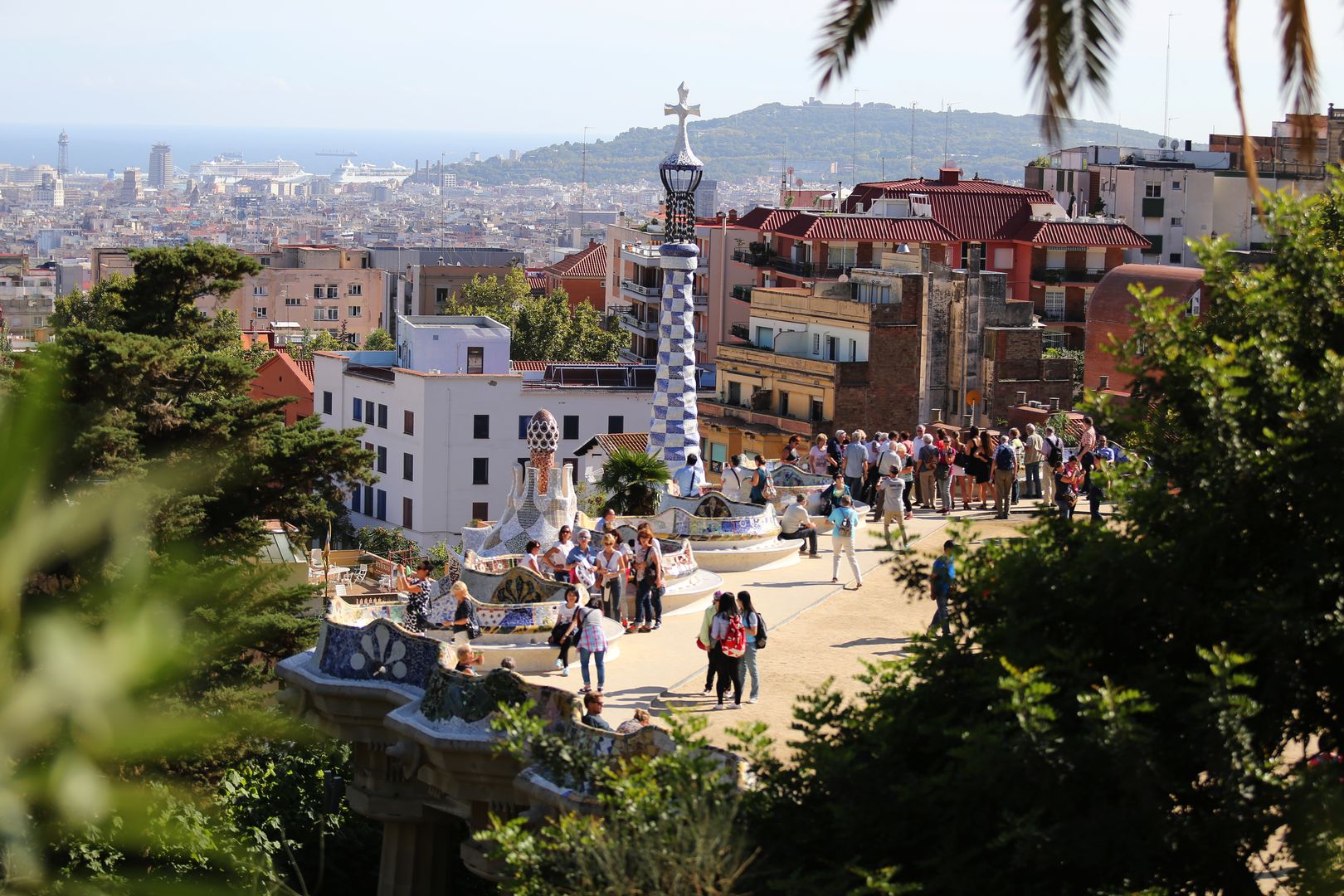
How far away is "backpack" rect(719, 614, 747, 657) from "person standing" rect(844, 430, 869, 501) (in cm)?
954

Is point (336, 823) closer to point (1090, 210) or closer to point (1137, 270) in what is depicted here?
point (1137, 270)

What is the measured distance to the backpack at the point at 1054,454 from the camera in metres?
24.0

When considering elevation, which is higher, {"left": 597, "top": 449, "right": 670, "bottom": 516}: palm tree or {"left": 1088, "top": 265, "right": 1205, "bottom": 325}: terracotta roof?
{"left": 1088, "top": 265, "right": 1205, "bottom": 325}: terracotta roof

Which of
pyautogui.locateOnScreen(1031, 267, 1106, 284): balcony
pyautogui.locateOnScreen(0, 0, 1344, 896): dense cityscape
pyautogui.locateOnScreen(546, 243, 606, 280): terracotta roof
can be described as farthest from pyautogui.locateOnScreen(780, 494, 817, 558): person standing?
pyautogui.locateOnScreen(546, 243, 606, 280): terracotta roof

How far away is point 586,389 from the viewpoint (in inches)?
2434

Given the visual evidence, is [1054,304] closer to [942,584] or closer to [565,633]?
[942,584]

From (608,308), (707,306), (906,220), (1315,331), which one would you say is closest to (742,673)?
(1315,331)

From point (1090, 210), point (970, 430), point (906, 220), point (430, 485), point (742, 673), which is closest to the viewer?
point (742, 673)

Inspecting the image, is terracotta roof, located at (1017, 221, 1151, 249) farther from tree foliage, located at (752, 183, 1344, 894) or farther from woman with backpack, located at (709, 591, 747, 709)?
tree foliage, located at (752, 183, 1344, 894)

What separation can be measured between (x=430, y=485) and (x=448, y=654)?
45131 mm

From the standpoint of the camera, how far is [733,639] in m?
15.6

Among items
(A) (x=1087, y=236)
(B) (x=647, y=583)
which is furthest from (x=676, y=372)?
(A) (x=1087, y=236)

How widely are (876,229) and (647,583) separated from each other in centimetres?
5199

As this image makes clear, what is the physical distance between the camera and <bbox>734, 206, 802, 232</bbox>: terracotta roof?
7475 cm
